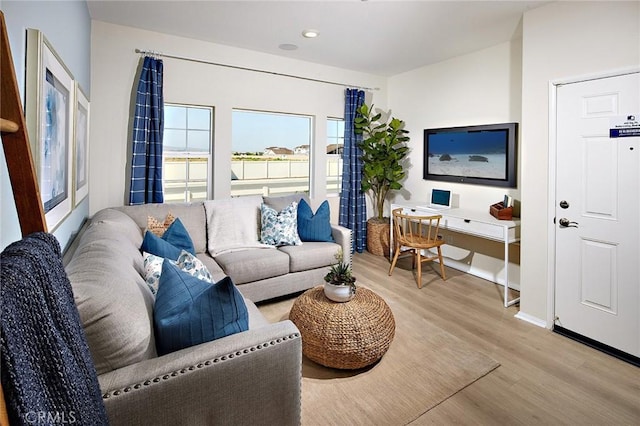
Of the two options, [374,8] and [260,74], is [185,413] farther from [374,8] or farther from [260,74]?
[260,74]

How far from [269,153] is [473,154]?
8.39 ft

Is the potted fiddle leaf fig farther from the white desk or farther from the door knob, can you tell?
the door knob

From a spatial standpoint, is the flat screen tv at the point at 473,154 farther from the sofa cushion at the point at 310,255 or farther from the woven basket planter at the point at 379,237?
the sofa cushion at the point at 310,255

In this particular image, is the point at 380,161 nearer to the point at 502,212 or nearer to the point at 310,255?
the point at 502,212

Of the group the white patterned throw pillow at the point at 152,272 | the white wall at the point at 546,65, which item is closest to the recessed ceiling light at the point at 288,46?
the white wall at the point at 546,65

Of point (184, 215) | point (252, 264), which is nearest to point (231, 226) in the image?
point (184, 215)

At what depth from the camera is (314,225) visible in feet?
12.6

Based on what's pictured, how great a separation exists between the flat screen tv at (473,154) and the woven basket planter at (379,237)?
0.90 m

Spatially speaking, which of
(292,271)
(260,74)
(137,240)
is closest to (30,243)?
(137,240)

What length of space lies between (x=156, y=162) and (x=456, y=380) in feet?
10.8

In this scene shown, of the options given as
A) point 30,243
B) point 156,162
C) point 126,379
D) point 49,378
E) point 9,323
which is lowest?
point 126,379

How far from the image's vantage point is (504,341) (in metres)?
2.68

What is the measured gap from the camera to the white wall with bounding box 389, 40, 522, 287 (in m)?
3.77

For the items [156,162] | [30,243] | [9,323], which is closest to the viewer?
[9,323]
